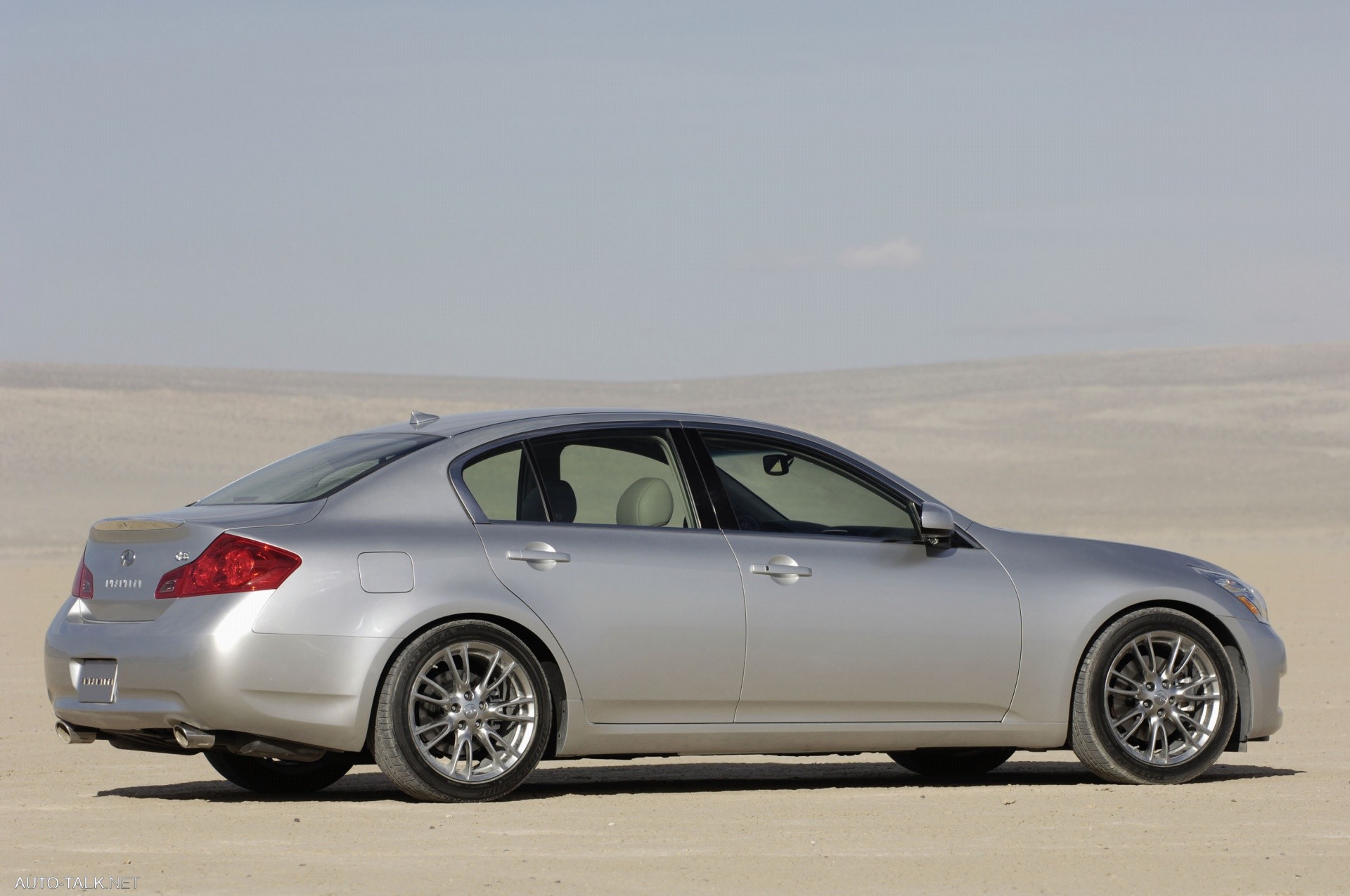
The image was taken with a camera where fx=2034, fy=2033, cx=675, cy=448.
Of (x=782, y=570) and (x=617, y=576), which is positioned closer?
(x=617, y=576)

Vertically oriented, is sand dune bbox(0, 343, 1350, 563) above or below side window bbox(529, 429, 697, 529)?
above

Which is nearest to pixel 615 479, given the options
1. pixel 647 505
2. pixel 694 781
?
pixel 647 505

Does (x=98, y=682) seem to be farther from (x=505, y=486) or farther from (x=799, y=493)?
(x=799, y=493)

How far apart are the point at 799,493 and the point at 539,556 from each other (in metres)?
1.26

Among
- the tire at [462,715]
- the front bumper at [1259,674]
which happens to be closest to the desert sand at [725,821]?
the tire at [462,715]

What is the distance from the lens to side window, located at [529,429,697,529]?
8.28 meters

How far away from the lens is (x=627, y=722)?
8.07 metres

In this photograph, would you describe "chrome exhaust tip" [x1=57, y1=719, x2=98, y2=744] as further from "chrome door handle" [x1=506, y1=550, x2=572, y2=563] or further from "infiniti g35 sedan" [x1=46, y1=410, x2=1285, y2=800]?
"chrome door handle" [x1=506, y1=550, x2=572, y2=563]

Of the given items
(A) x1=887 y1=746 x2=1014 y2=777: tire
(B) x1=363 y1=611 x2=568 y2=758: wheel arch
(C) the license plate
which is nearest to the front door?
(B) x1=363 y1=611 x2=568 y2=758: wheel arch

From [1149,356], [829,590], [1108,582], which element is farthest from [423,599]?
[1149,356]

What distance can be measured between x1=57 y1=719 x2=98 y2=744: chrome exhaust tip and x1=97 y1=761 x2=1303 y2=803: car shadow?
50cm

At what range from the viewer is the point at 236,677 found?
7426mm

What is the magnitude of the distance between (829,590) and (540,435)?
1350 mm

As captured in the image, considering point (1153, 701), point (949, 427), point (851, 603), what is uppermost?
point (949, 427)
